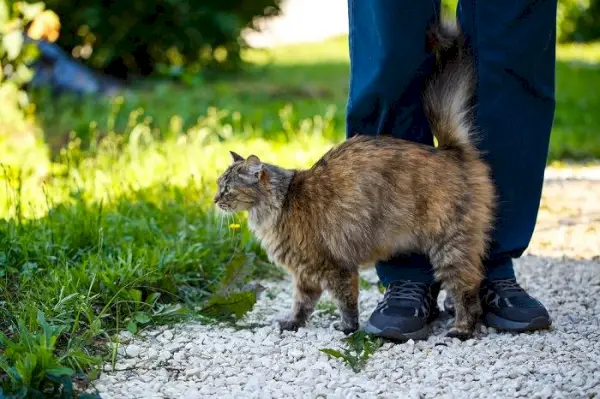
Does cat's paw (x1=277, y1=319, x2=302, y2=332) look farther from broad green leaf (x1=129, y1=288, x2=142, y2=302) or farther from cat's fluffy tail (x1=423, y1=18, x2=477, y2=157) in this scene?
cat's fluffy tail (x1=423, y1=18, x2=477, y2=157)

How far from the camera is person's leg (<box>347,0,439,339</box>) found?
10.3 feet

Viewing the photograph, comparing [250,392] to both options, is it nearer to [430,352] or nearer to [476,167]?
[430,352]

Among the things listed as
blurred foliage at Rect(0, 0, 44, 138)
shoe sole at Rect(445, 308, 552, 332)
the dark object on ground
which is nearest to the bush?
the dark object on ground

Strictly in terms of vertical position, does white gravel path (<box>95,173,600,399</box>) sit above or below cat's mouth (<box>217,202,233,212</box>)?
below

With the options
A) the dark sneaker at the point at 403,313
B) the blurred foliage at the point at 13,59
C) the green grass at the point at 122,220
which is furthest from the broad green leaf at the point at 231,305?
the blurred foliage at the point at 13,59

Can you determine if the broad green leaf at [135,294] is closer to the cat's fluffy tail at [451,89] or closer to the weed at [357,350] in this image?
the weed at [357,350]

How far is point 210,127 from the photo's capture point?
6.60 m

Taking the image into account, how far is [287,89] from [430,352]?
6.73 meters

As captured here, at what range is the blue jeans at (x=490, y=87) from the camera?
315 centimetres

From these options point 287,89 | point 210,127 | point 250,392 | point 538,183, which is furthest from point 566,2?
point 250,392

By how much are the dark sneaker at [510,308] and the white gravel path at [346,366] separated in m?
0.04

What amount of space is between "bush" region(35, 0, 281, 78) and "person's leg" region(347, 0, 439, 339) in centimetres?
599

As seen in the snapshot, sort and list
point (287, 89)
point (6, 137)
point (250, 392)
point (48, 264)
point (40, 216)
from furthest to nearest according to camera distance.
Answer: point (287, 89)
point (6, 137)
point (40, 216)
point (48, 264)
point (250, 392)

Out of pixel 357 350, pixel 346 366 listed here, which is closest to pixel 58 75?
pixel 357 350
